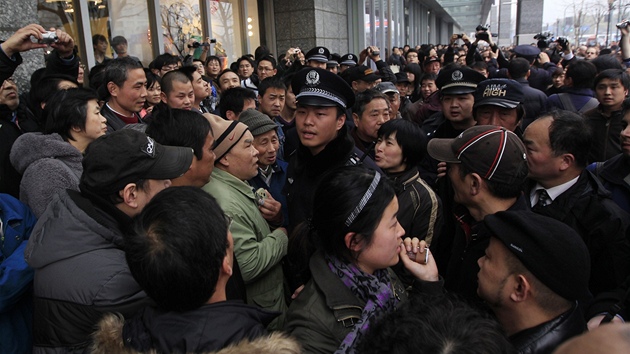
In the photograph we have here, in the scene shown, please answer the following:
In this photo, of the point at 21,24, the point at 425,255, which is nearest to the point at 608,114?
the point at 425,255

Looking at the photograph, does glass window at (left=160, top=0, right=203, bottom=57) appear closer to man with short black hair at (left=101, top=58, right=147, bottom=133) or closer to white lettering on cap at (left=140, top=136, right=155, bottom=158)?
man with short black hair at (left=101, top=58, right=147, bottom=133)

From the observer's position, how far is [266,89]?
16.1 feet

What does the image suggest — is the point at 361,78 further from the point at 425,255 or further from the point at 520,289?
the point at 520,289

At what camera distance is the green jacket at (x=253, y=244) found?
6.78 feet

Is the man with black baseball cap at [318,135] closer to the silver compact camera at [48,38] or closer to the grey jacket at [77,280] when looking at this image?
the grey jacket at [77,280]

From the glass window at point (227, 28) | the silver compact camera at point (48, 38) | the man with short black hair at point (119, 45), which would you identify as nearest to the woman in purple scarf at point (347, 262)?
the silver compact camera at point (48, 38)

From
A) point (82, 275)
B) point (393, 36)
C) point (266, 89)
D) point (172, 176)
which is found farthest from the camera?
point (393, 36)

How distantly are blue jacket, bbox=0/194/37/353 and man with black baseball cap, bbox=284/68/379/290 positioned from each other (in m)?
1.38

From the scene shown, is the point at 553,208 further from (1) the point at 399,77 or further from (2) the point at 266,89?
(1) the point at 399,77

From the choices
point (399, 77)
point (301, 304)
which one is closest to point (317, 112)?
point (301, 304)

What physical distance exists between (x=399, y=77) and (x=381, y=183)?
19.0ft

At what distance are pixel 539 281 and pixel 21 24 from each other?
16.0 ft

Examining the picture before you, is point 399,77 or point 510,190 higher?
point 399,77

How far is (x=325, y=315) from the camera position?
5.07 feet
